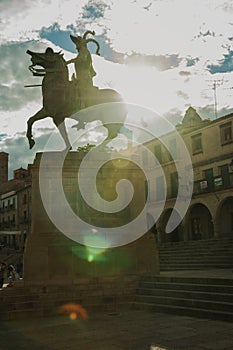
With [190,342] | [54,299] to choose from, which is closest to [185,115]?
[54,299]

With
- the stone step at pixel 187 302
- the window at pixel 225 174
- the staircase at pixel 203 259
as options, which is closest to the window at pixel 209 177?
the window at pixel 225 174

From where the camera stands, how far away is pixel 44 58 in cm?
1341

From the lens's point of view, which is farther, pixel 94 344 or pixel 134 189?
pixel 134 189

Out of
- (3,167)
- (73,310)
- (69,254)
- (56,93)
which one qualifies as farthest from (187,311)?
(3,167)

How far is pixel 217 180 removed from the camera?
1391 inches

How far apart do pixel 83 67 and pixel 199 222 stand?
2762cm

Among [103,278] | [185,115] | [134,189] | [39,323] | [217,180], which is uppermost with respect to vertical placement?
[185,115]

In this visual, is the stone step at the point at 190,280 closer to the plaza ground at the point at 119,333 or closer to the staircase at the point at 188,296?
the staircase at the point at 188,296

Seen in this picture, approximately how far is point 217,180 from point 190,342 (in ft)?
96.3

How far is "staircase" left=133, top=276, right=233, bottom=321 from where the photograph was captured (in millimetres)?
9367

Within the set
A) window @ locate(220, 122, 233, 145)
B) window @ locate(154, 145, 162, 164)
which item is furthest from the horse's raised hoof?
window @ locate(154, 145, 162, 164)

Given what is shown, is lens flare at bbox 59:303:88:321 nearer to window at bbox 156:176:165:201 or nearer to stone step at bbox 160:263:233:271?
stone step at bbox 160:263:233:271

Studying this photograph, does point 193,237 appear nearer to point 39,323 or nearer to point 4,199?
point 39,323

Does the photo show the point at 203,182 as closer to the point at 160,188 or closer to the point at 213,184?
the point at 213,184
